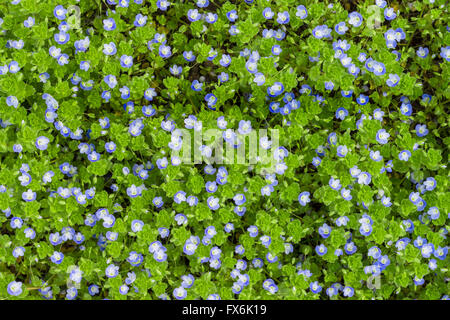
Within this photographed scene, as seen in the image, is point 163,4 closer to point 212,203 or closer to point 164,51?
point 164,51

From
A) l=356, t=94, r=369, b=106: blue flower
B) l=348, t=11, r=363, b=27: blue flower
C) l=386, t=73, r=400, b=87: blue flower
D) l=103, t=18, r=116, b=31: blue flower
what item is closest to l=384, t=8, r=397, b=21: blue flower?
l=348, t=11, r=363, b=27: blue flower

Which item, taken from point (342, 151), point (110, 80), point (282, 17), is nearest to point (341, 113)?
point (342, 151)

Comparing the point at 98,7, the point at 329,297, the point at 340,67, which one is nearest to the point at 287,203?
the point at 329,297

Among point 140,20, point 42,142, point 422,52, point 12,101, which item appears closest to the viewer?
point 12,101

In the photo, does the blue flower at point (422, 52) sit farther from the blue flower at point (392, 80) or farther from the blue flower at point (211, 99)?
the blue flower at point (211, 99)

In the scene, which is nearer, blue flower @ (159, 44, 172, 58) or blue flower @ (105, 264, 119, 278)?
blue flower @ (105, 264, 119, 278)

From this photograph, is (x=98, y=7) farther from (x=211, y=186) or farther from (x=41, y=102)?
(x=211, y=186)

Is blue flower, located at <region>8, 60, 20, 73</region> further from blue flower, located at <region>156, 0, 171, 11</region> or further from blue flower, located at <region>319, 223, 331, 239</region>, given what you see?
blue flower, located at <region>319, 223, 331, 239</region>

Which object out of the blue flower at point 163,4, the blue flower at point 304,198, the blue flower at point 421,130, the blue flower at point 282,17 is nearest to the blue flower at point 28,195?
the blue flower at point 163,4
